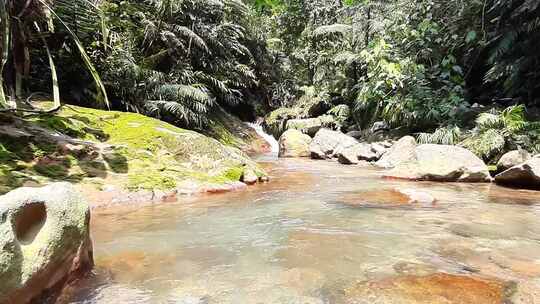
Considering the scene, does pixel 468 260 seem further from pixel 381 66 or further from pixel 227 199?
pixel 381 66

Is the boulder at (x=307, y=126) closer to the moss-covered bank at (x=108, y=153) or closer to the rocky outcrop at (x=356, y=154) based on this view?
the rocky outcrop at (x=356, y=154)

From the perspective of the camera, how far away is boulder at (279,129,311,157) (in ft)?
40.6

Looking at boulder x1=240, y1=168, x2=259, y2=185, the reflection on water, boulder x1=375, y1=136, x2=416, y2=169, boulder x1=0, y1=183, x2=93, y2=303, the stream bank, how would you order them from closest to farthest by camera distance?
boulder x1=0, y1=183, x2=93, y2=303 < the reflection on water < the stream bank < boulder x1=240, y1=168, x2=259, y2=185 < boulder x1=375, y1=136, x2=416, y2=169

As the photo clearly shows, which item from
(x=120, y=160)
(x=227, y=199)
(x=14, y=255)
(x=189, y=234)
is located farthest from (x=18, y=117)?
(x=14, y=255)

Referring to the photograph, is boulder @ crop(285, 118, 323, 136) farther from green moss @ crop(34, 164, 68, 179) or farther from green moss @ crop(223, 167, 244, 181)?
green moss @ crop(34, 164, 68, 179)

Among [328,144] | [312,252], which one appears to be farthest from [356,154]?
[312,252]

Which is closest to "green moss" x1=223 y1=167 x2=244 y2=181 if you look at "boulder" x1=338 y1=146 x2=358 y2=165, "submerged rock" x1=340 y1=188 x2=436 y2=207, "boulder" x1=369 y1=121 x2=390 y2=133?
"submerged rock" x1=340 y1=188 x2=436 y2=207

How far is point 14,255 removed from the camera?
1.78m

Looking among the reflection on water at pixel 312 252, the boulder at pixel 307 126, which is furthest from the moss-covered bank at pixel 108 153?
the boulder at pixel 307 126

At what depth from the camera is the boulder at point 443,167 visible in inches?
280

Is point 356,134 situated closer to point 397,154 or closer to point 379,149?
point 379,149

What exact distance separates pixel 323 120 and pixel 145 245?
40.6 feet

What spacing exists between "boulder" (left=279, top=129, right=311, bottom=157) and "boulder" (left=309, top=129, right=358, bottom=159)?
1.06 ft

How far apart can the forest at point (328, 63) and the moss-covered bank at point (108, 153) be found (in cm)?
73
